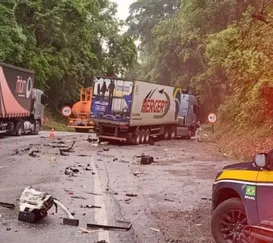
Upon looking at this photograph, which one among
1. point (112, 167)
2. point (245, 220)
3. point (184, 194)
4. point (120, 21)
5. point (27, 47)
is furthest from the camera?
point (120, 21)

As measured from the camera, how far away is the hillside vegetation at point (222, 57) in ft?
57.1

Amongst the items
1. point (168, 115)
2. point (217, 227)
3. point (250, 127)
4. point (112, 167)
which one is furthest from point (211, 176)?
point (168, 115)

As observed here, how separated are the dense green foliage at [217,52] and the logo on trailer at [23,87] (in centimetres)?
1040

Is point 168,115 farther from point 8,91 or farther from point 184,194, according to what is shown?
point 184,194

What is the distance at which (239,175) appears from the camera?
628 centimetres

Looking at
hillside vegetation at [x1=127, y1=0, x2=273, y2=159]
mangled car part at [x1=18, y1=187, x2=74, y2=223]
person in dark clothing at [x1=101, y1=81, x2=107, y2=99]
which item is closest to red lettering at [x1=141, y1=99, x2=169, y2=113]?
person in dark clothing at [x1=101, y1=81, x2=107, y2=99]

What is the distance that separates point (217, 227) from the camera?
22.0 ft

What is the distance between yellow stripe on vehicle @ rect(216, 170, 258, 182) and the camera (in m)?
6.00

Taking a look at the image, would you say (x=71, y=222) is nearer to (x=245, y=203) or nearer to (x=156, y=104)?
(x=245, y=203)

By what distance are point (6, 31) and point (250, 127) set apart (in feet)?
57.1

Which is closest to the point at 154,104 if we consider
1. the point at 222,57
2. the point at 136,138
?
the point at 136,138

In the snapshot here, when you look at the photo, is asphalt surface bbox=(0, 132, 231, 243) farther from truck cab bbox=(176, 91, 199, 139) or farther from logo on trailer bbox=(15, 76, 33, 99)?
truck cab bbox=(176, 91, 199, 139)

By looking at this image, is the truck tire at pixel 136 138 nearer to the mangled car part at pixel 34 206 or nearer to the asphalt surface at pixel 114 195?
the asphalt surface at pixel 114 195

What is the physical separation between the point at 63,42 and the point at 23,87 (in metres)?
16.2
